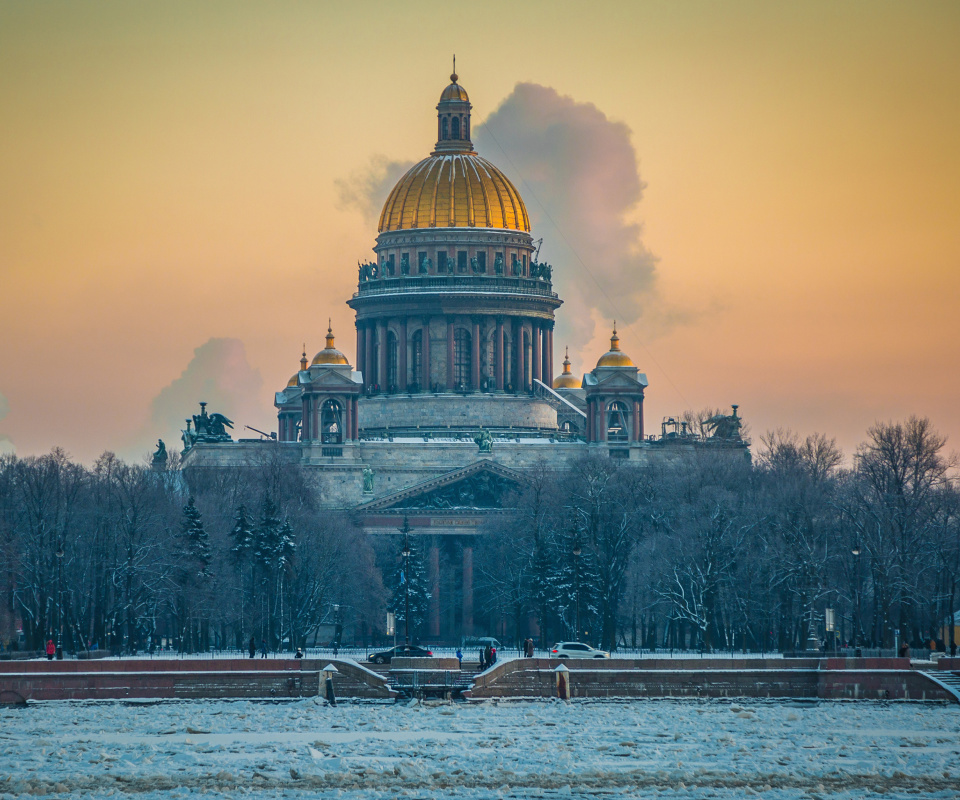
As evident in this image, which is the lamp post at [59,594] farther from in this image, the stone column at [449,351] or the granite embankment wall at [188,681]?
the stone column at [449,351]

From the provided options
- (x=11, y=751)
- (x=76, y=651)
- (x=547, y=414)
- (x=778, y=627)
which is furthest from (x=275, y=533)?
(x=547, y=414)

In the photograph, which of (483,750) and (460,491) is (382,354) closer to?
(460,491)

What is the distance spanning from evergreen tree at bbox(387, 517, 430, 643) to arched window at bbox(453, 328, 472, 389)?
25761mm

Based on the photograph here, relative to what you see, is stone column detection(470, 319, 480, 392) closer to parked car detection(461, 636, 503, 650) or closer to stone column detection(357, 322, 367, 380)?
stone column detection(357, 322, 367, 380)

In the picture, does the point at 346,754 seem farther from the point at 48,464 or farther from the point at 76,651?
the point at 48,464

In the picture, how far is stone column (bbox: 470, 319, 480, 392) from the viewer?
16662 cm

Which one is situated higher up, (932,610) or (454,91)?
(454,91)

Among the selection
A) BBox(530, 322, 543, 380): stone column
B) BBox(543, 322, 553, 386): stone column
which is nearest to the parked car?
BBox(543, 322, 553, 386): stone column

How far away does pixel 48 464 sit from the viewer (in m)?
131

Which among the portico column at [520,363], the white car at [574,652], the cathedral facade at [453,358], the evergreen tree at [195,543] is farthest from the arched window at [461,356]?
the white car at [574,652]

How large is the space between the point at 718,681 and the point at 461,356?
241 ft

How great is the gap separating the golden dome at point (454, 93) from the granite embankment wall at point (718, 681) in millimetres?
77847

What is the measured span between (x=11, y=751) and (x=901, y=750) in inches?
1080

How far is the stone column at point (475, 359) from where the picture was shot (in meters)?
167
